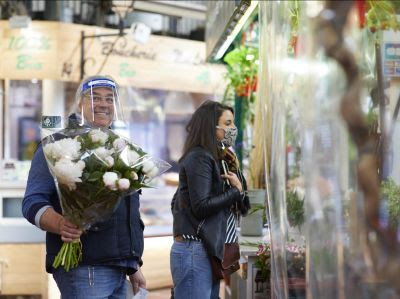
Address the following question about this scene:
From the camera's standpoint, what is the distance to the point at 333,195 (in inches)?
57.7

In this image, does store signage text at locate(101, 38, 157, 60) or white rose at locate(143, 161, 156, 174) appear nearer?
white rose at locate(143, 161, 156, 174)

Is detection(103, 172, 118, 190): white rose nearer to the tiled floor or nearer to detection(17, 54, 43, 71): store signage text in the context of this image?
the tiled floor

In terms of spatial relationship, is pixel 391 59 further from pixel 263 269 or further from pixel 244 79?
pixel 244 79

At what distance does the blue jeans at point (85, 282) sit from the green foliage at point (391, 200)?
1.47m

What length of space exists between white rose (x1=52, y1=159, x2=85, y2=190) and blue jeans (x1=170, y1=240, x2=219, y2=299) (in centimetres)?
109

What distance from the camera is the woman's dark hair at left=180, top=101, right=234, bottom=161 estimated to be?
3488 mm

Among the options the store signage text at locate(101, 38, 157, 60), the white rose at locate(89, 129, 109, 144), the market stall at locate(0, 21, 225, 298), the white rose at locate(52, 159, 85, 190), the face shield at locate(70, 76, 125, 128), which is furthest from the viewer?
the store signage text at locate(101, 38, 157, 60)

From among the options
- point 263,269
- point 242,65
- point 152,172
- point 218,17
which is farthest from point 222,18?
point 152,172

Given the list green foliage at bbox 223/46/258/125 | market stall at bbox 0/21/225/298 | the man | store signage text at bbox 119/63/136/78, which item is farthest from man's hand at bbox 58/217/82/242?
store signage text at bbox 119/63/136/78

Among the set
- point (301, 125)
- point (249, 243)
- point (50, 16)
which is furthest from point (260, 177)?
point (50, 16)

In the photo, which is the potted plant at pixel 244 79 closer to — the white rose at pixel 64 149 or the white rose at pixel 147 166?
the white rose at pixel 147 166

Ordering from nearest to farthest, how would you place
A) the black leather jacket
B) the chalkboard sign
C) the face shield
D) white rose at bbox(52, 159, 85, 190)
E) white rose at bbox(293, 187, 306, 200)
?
white rose at bbox(293, 187, 306, 200) < white rose at bbox(52, 159, 85, 190) < the face shield < the black leather jacket < the chalkboard sign

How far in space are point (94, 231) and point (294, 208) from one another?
118 centimetres

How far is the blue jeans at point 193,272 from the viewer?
3.42 meters
